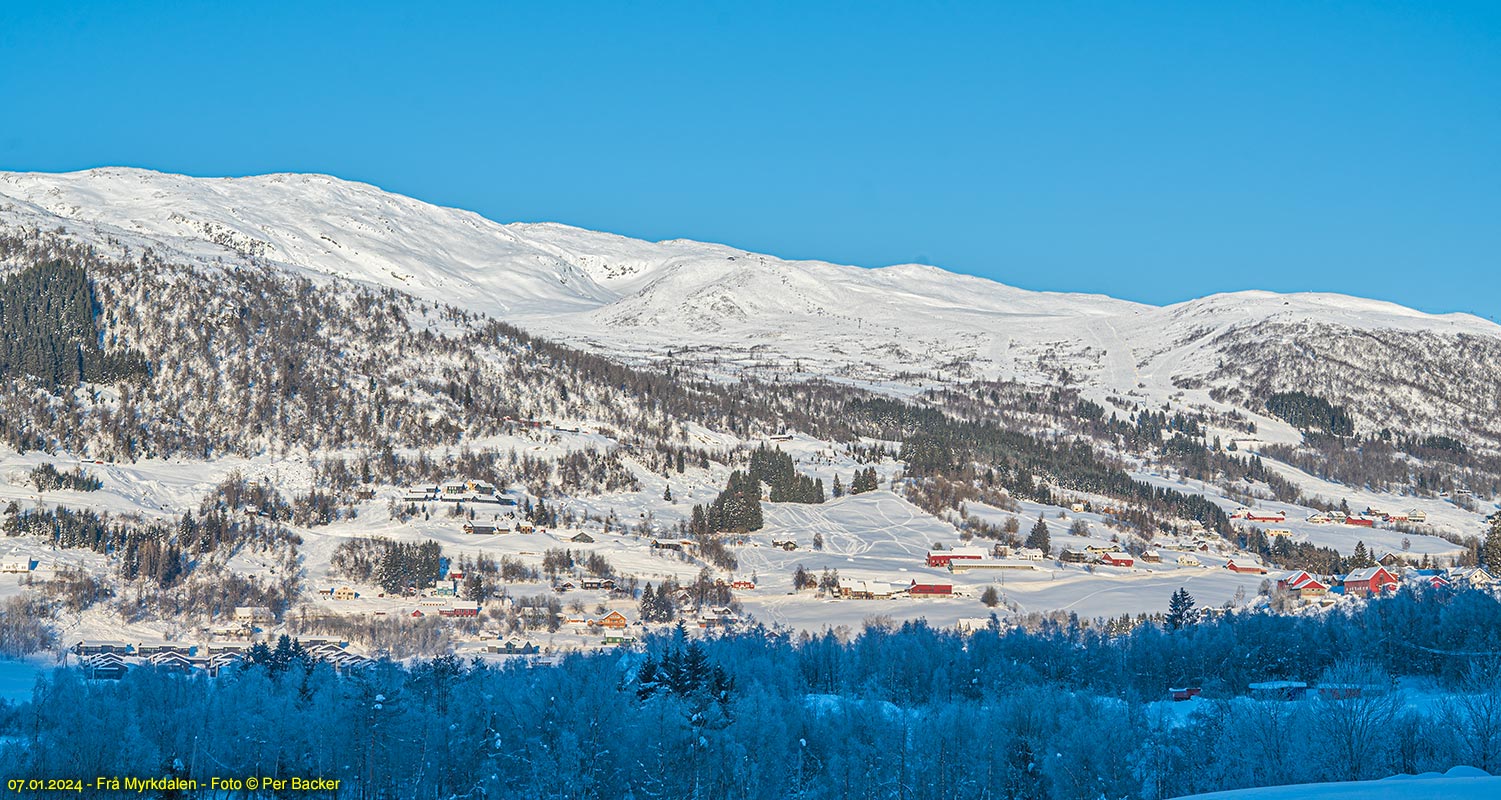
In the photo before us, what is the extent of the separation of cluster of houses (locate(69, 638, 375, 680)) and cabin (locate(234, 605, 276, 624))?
759 cm

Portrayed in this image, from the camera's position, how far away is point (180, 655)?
104 m

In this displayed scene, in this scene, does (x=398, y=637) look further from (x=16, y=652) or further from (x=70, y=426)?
(x=70, y=426)

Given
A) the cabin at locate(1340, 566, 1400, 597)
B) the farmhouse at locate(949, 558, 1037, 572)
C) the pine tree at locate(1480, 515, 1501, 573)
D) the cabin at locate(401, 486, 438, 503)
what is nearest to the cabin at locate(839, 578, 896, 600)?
the farmhouse at locate(949, 558, 1037, 572)

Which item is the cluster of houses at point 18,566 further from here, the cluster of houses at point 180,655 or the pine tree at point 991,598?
the pine tree at point 991,598

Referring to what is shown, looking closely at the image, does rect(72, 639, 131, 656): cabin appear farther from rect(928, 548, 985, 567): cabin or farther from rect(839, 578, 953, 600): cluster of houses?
rect(928, 548, 985, 567): cabin

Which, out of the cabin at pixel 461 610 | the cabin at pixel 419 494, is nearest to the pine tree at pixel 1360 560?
the cabin at pixel 461 610

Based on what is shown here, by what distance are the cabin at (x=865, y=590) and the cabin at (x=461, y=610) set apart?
33970mm

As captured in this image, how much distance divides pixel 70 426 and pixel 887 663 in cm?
11728

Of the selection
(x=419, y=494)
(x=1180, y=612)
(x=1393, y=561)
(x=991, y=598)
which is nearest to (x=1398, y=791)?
(x=1180, y=612)

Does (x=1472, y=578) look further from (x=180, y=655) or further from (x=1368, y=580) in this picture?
(x=180, y=655)

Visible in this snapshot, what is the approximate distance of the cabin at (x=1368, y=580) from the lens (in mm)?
131750

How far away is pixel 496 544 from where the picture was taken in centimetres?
14562

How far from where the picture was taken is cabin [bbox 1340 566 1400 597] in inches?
5187

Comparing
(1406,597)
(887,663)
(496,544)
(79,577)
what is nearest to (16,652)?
(79,577)
